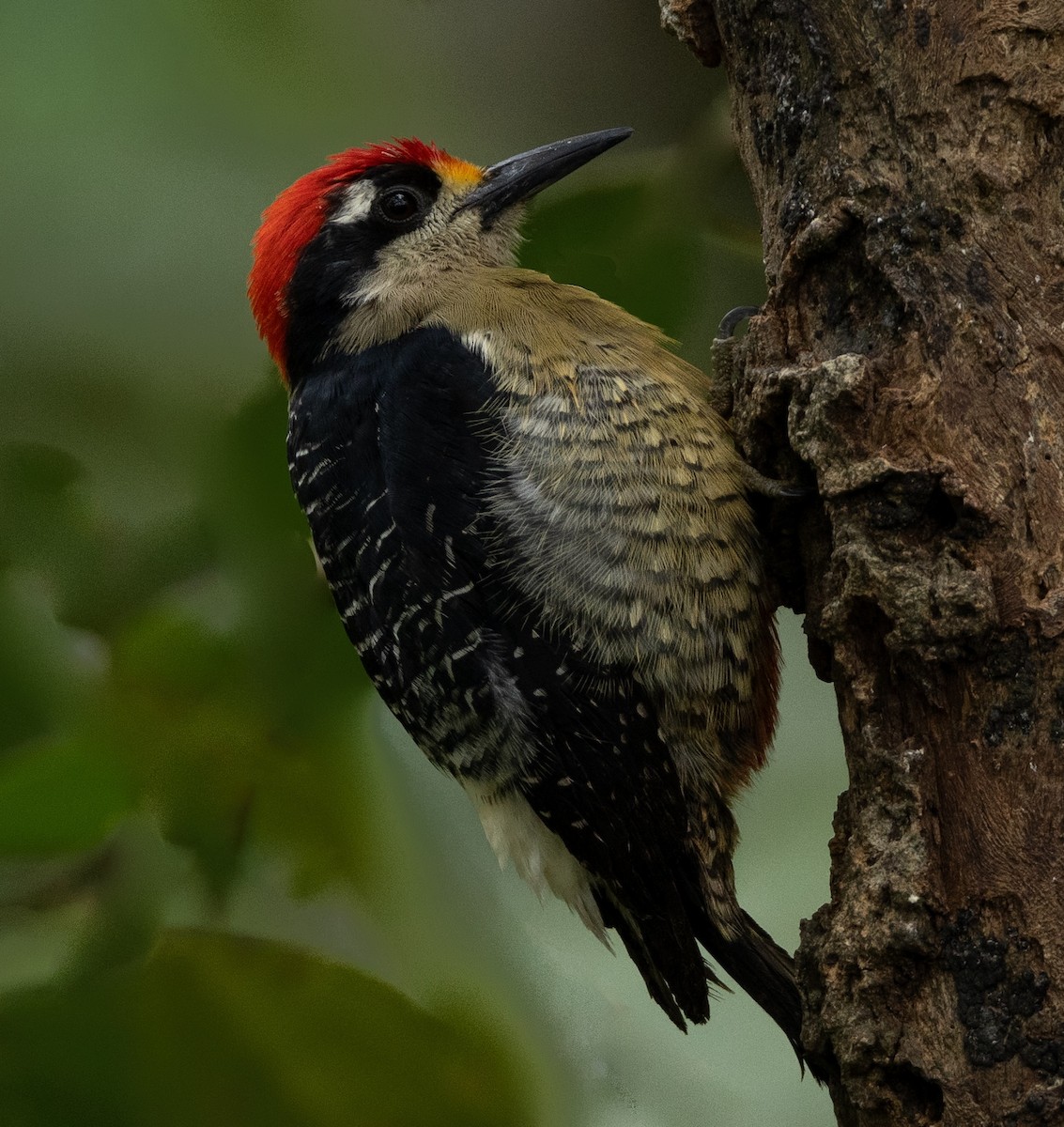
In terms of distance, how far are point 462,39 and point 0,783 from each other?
1873 millimetres

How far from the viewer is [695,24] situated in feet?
6.88

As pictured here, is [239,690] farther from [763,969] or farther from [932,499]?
[932,499]

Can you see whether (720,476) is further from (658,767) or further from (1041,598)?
(1041,598)

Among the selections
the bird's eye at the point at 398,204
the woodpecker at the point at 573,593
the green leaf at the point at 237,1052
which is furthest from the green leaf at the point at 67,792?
the bird's eye at the point at 398,204

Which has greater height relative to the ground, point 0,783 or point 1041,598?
point 1041,598

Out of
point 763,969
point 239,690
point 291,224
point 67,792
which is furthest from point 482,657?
point 291,224

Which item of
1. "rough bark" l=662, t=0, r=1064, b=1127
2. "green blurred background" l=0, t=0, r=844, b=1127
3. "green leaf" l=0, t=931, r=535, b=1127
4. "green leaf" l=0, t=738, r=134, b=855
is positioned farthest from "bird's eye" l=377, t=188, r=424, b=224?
"green leaf" l=0, t=931, r=535, b=1127

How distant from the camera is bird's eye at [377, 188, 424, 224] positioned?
2736 mm

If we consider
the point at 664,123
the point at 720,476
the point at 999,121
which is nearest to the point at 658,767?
the point at 720,476

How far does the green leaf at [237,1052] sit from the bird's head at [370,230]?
4.32 ft

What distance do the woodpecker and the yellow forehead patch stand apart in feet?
1.32

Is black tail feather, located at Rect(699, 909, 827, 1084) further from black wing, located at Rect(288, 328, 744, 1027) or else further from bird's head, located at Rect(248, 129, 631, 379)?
bird's head, located at Rect(248, 129, 631, 379)

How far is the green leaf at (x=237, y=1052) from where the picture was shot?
2414mm

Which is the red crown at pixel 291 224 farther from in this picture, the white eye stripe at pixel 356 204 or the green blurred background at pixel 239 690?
the green blurred background at pixel 239 690
